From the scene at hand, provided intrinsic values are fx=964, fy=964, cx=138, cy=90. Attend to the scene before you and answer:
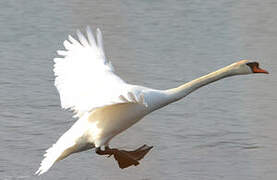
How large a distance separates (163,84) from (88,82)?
7.54 feet

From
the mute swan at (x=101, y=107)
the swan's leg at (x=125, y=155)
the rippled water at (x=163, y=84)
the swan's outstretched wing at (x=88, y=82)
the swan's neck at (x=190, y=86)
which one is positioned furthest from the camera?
the rippled water at (x=163, y=84)

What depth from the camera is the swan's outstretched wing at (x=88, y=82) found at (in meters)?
5.39

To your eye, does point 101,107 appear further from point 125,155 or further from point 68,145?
point 125,155

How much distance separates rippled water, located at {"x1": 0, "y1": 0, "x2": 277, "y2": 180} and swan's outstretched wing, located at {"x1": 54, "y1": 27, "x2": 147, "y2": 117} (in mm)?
375

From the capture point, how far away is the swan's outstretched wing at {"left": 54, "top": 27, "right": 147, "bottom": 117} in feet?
17.7

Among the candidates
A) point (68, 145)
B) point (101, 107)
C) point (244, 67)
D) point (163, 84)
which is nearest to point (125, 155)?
point (68, 145)

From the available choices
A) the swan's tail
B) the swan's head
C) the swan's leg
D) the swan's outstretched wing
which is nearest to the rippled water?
the swan's leg

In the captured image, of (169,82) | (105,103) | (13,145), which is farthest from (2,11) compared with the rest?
(105,103)

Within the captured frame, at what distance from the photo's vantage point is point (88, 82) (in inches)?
238

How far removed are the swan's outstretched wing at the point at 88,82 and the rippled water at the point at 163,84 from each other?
37 cm

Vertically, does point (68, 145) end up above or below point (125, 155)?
above

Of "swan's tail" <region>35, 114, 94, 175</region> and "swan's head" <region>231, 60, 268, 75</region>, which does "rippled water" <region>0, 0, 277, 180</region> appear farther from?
"swan's head" <region>231, 60, 268, 75</region>

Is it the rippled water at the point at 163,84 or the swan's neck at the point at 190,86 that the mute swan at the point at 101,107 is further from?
the rippled water at the point at 163,84

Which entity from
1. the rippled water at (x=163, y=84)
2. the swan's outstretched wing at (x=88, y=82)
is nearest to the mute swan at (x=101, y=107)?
the swan's outstretched wing at (x=88, y=82)
